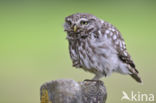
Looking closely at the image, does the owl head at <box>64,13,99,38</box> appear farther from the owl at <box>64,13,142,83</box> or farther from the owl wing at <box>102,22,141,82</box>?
the owl wing at <box>102,22,141,82</box>

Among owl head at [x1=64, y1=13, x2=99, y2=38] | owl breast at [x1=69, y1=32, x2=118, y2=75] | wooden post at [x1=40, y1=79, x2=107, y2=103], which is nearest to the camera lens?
wooden post at [x1=40, y1=79, x2=107, y2=103]

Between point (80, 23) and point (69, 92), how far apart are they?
713 millimetres

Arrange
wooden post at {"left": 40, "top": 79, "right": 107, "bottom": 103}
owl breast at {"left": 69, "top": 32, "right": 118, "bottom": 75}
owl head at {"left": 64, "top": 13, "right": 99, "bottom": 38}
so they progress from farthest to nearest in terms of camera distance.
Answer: owl breast at {"left": 69, "top": 32, "right": 118, "bottom": 75} < owl head at {"left": 64, "top": 13, "right": 99, "bottom": 38} < wooden post at {"left": 40, "top": 79, "right": 107, "bottom": 103}

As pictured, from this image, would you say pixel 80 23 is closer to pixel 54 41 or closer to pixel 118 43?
pixel 118 43

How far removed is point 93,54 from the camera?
355 cm

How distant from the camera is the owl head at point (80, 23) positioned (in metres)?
3.42

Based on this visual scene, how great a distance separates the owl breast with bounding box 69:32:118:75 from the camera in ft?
11.6

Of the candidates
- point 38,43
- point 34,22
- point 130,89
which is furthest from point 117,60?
point 34,22

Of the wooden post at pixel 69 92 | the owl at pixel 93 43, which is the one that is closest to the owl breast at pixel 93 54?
the owl at pixel 93 43

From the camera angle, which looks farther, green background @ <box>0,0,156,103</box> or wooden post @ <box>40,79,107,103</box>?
green background @ <box>0,0,156,103</box>

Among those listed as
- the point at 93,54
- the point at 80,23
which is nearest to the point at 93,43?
the point at 93,54

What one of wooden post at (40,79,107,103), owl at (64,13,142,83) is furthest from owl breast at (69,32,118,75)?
wooden post at (40,79,107,103)

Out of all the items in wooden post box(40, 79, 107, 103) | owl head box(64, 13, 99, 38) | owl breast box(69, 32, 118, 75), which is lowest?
wooden post box(40, 79, 107, 103)

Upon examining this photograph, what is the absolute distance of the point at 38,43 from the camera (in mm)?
7016
